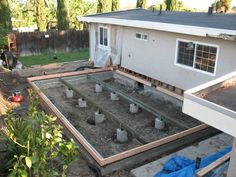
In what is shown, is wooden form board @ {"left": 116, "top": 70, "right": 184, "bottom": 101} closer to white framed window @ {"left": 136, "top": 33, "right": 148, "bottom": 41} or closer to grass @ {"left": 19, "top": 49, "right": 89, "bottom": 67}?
white framed window @ {"left": 136, "top": 33, "right": 148, "bottom": 41}

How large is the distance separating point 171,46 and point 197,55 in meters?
1.41

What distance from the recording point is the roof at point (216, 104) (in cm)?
339

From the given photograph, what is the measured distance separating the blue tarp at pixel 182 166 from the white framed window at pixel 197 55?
402 centimetres

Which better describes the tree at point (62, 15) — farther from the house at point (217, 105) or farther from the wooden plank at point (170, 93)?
the house at point (217, 105)

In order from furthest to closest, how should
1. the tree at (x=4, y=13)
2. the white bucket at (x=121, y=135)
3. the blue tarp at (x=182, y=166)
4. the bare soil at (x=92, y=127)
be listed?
the tree at (x=4, y=13) → the white bucket at (x=121, y=135) → the bare soil at (x=92, y=127) → the blue tarp at (x=182, y=166)

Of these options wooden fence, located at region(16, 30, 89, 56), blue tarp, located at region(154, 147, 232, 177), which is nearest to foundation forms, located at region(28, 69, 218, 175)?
blue tarp, located at region(154, 147, 232, 177)

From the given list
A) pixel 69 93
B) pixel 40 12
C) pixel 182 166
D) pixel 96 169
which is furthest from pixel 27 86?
pixel 40 12

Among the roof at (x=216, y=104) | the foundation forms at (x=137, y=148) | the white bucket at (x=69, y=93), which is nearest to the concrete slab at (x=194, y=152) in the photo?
the foundation forms at (x=137, y=148)

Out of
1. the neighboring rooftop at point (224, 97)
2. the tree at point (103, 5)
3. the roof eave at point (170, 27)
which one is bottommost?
the neighboring rooftop at point (224, 97)

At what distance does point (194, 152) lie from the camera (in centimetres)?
706

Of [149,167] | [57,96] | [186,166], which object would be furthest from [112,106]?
[186,166]

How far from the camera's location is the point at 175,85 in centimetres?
1069

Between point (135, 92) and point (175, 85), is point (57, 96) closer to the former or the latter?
point (135, 92)

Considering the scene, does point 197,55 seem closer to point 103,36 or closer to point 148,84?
point 148,84
